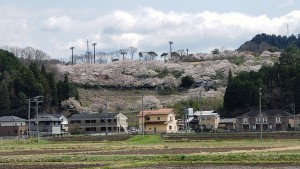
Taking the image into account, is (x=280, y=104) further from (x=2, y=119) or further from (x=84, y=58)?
(x=84, y=58)

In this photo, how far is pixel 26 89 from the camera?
88.3m

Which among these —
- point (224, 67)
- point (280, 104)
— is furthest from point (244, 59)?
point (280, 104)

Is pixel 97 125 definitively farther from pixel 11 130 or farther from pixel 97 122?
pixel 11 130

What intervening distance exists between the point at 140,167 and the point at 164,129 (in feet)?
189

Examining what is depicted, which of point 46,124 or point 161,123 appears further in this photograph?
point 46,124

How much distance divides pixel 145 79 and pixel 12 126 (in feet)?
145

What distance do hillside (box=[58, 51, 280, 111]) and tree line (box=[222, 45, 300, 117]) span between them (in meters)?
15.7

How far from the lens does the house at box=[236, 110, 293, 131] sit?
78.1 m

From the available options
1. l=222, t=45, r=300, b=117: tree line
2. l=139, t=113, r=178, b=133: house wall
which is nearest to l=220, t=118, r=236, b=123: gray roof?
l=222, t=45, r=300, b=117: tree line

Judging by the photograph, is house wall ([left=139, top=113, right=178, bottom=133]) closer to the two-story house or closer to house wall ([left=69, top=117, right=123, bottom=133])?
house wall ([left=69, top=117, right=123, bottom=133])

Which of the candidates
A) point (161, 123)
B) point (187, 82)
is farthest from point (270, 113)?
point (187, 82)

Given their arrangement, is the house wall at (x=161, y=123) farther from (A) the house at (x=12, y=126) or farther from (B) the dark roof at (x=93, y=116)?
(A) the house at (x=12, y=126)

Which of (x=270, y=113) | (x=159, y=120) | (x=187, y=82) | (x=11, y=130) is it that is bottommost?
(x=11, y=130)

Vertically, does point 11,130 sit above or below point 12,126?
below
